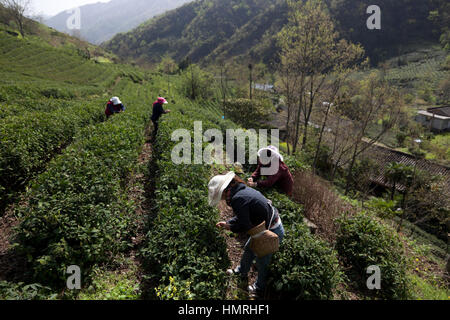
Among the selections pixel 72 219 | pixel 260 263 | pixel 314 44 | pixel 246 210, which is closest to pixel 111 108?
pixel 72 219

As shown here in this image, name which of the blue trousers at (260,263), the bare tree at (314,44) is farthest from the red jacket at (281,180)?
the bare tree at (314,44)

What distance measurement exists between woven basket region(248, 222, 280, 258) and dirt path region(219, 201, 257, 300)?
0.84 m

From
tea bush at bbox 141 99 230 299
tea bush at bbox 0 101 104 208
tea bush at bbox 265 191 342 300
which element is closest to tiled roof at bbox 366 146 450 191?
tea bush at bbox 265 191 342 300

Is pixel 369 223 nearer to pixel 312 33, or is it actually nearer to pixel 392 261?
pixel 392 261

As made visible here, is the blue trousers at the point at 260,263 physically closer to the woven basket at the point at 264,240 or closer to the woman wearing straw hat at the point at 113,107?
the woven basket at the point at 264,240

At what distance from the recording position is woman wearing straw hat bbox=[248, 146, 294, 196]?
4.71 m

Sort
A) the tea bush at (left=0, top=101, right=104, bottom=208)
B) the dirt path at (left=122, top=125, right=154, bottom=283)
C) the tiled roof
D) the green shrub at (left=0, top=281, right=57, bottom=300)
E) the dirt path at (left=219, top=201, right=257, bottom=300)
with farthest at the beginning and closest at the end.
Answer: the tiled roof < the tea bush at (left=0, top=101, right=104, bottom=208) < the dirt path at (left=122, top=125, right=154, bottom=283) < the dirt path at (left=219, top=201, right=257, bottom=300) < the green shrub at (left=0, top=281, right=57, bottom=300)

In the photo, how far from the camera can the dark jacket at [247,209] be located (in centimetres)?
319

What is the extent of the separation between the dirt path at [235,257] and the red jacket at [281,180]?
1.27 meters

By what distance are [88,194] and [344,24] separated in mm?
126355

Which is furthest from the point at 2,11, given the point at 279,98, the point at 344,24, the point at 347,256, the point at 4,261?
the point at 344,24

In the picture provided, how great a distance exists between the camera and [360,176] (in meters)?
21.4

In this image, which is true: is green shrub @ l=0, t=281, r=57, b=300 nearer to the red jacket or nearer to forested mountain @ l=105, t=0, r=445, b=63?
the red jacket

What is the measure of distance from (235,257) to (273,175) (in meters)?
1.93
